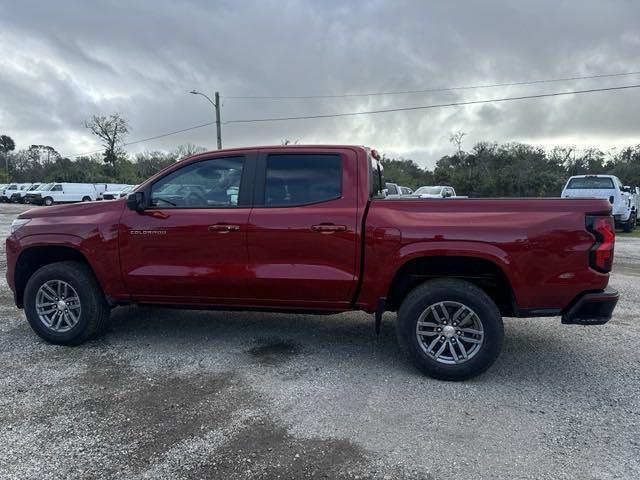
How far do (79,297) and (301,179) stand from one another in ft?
8.04

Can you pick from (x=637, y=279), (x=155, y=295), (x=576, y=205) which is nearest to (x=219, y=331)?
(x=155, y=295)

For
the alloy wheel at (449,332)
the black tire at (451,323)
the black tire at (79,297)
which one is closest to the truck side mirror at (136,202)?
the black tire at (79,297)

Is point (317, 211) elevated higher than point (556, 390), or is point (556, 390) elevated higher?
point (317, 211)

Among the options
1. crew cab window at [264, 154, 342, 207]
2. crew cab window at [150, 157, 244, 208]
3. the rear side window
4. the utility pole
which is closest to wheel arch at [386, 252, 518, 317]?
crew cab window at [264, 154, 342, 207]

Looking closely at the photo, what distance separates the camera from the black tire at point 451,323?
12.7 feet

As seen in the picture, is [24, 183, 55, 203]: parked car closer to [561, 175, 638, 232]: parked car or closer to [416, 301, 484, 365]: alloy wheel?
[561, 175, 638, 232]: parked car

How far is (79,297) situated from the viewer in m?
4.70

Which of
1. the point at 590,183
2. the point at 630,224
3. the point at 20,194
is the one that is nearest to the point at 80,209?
the point at 590,183

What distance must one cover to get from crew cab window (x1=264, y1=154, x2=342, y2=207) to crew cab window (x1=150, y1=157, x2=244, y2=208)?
1.07 ft

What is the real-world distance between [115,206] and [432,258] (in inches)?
118

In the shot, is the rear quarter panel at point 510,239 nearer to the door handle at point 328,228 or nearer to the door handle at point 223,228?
the door handle at point 328,228

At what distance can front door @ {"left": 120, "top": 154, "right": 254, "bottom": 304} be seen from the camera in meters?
4.34

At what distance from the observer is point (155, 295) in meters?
4.62

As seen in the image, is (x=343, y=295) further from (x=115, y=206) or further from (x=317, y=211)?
(x=115, y=206)
